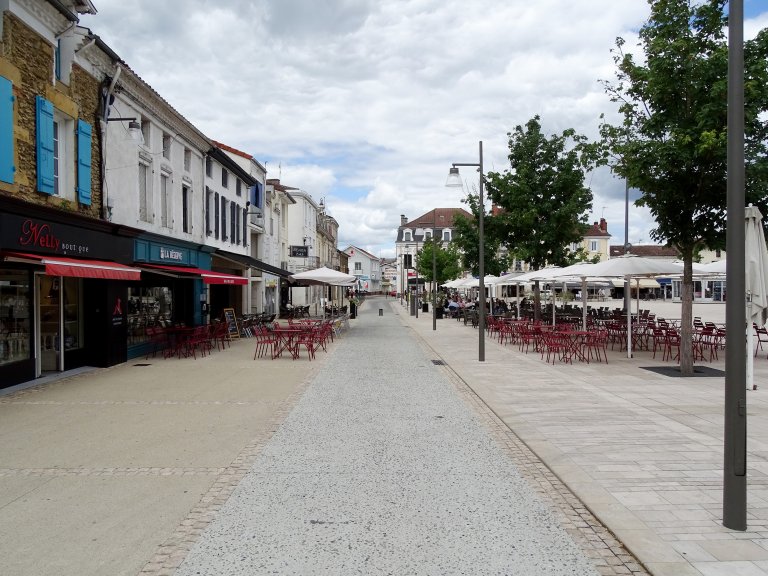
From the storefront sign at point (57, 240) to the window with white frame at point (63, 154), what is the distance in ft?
2.98

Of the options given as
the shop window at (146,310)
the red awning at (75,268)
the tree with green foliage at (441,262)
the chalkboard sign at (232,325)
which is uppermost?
the tree with green foliage at (441,262)

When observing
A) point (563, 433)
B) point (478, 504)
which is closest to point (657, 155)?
point (563, 433)

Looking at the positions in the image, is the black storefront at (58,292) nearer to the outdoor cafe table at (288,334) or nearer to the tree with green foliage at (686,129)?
the outdoor cafe table at (288,334)

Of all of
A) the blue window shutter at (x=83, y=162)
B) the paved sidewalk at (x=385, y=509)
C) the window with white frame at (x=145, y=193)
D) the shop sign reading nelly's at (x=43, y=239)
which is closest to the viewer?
the paved sidewalk at (x=385, y=509)

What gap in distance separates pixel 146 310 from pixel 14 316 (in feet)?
21.0

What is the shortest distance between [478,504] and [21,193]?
9560 mm

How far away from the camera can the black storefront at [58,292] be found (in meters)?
9.84

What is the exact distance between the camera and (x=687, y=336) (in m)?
12.0

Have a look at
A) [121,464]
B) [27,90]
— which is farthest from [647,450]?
[27,90]

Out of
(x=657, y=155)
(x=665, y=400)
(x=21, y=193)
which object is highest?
(x=657, y=155)

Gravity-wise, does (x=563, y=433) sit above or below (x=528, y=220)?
below

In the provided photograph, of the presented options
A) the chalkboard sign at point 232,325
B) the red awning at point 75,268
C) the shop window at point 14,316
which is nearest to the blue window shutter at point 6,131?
the red awning at point 75,268

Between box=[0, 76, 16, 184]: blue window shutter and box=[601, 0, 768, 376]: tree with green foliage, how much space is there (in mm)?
11328

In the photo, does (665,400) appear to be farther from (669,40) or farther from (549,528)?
(669,40)
